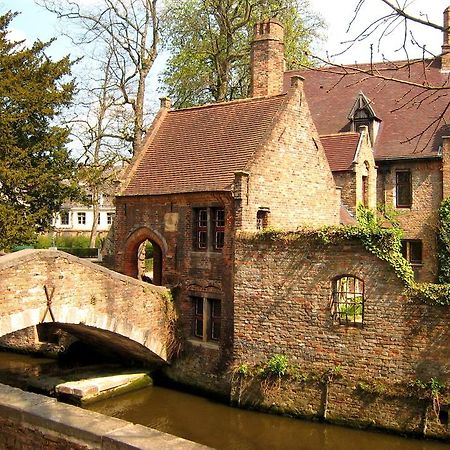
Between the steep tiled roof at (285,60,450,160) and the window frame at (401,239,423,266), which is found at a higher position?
the steep tiled roof at (285,60,450,160)

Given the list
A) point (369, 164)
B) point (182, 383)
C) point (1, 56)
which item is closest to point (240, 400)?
point (182, 383)

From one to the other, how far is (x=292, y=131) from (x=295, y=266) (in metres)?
4.72

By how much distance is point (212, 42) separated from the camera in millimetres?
31516

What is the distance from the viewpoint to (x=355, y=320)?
14.0 metres

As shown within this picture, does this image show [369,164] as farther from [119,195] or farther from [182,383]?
[182,383]

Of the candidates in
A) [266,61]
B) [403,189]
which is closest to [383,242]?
[266,61]

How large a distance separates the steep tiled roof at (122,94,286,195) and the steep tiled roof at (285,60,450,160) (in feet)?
23.7

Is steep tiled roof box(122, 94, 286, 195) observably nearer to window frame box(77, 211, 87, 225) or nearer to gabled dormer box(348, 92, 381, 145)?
gabled dormer box(348, 92, 381, 145)

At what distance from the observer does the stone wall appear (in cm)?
1264

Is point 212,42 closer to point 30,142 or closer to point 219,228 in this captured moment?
point 30,142

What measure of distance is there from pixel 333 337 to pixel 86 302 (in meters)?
6.04

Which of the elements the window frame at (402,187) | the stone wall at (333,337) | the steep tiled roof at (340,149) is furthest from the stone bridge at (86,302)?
the window frame at (402,187)

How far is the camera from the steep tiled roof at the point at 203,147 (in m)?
16.8

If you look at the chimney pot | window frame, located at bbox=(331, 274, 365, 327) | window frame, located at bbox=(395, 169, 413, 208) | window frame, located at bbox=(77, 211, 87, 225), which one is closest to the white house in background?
window frame, located at bbox=(77, 211, 87, 225)
